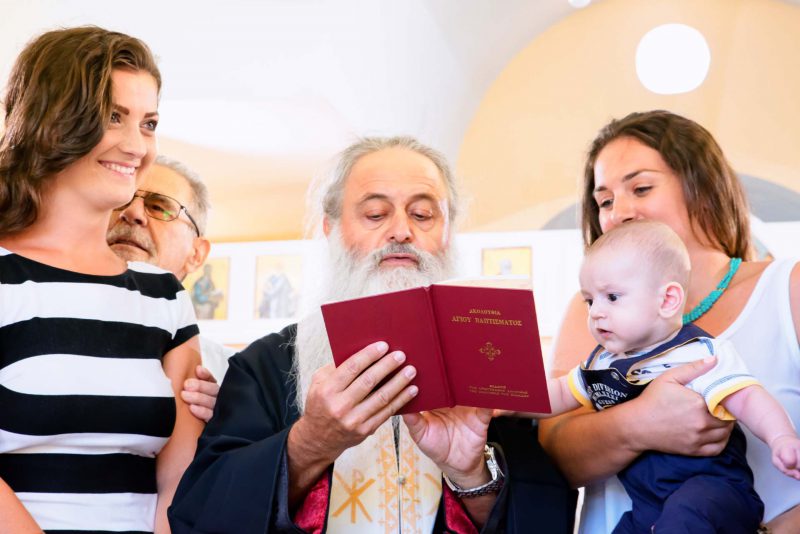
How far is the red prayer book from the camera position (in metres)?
2.29

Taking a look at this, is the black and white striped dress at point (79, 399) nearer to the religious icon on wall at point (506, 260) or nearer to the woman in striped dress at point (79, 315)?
the woman in striped dress at point (79, 315)

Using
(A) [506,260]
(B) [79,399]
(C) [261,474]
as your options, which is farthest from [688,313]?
(A) [506,260]

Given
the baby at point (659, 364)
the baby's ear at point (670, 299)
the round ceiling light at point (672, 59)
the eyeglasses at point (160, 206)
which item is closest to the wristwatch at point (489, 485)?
the baby at point (659, 364)

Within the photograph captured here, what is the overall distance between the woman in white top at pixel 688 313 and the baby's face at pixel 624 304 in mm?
141

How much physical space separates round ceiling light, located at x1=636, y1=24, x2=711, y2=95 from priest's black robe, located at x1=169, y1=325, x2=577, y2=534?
8616 millimetres

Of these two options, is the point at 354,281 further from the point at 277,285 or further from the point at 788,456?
the point at 277,285

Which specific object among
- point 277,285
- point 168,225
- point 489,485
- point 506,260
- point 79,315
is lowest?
point 489,485

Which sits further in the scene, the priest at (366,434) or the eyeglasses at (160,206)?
the eyeglasses at (160,206)

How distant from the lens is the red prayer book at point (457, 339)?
229 cm

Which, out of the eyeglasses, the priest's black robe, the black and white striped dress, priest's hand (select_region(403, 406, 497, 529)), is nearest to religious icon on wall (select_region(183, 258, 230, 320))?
the eyeglasses

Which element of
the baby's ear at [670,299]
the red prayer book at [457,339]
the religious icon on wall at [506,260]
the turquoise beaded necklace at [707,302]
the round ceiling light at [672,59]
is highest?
the round ceiling light at [672,59]

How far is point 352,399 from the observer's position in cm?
242

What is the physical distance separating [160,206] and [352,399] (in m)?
→ 2.03

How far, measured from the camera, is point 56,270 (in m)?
2.57
